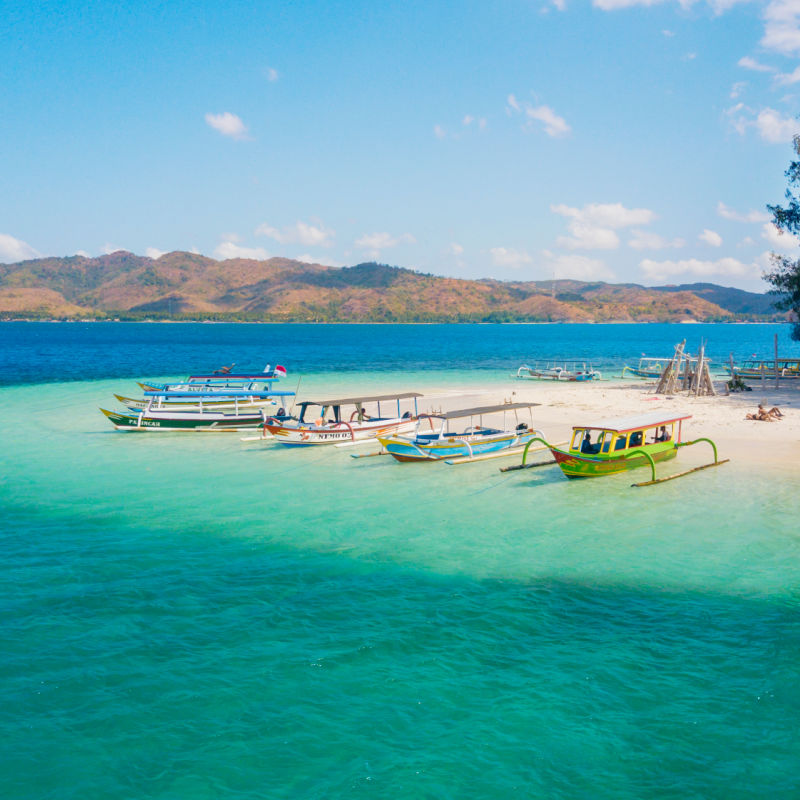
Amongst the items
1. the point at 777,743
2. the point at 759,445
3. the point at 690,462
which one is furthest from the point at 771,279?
the point at 777,743

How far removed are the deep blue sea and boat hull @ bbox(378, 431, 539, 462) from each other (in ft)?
9.47

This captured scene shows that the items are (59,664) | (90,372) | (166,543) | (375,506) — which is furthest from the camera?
Result: (90,372)

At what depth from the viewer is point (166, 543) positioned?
18.3 meters

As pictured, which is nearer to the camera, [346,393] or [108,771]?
[108,771]

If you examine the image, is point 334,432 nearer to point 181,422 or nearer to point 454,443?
point 454,443

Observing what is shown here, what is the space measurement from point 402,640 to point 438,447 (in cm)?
1503

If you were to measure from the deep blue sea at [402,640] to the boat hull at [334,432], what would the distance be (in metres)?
6.66

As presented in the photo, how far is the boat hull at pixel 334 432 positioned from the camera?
3116 centimetres

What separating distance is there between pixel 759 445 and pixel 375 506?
61.8 feet

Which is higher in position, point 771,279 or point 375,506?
point 771,279

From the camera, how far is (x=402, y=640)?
12.9m

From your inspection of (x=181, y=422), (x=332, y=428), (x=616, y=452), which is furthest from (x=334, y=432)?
(x=616, y=452)

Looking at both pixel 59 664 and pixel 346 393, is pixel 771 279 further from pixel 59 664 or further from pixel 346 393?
pixel 59 664

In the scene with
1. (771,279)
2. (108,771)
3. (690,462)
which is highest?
(771,279)
